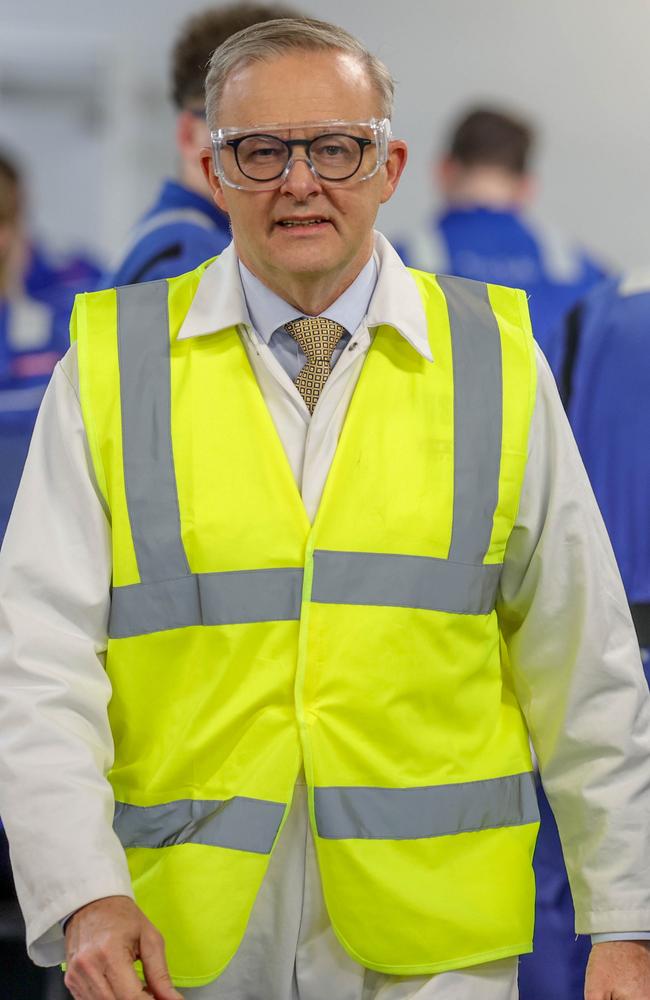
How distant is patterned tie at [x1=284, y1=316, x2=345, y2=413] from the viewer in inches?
60.8

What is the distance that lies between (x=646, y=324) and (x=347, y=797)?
104cm

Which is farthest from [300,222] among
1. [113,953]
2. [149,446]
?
[113,953]

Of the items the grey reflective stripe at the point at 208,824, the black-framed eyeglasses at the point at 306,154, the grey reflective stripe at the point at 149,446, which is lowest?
the grey reflective stripe at the point at 208,824

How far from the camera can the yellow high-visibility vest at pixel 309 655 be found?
1445mm

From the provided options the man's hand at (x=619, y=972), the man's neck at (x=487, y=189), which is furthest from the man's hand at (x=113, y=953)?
the man's neck at (x=487, y=189)

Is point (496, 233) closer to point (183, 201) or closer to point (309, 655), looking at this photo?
point (183, 201)

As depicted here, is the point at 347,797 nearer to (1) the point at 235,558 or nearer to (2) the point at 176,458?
(1) the point at 235,558

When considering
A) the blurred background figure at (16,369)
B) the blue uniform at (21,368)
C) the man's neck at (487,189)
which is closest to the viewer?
the blurred background figure at (16,369)

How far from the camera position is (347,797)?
4.77ft

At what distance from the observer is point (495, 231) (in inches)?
147

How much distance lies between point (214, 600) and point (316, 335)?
305 mm

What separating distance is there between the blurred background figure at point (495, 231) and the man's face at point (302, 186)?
2017 mm

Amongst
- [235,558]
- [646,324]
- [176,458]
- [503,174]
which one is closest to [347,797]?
[235,558]

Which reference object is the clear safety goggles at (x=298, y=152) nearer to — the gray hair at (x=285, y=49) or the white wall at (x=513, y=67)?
the gray hair at (x=285, y=49)
